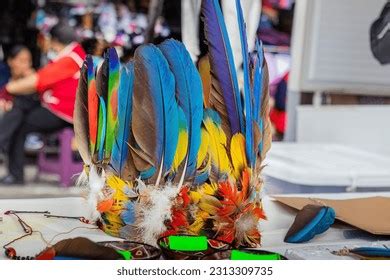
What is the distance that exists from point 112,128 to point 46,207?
0.23 meters

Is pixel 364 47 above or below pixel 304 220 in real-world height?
above

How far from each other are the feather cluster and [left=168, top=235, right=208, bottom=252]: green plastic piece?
2 cm

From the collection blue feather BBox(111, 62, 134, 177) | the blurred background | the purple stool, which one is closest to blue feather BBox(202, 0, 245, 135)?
blue feather BBox(111, 62, 134, 177)

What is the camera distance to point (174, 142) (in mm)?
847

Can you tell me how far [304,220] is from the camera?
0.97 metres

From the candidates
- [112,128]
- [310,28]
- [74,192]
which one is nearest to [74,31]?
[74,192]

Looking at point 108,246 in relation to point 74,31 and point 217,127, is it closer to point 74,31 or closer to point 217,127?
point 217,127

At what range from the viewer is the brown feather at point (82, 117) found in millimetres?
890

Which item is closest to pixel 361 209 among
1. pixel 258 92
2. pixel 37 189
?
pixel 258 92

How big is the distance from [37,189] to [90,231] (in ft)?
1.74

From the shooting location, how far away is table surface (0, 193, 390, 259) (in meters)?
0.86

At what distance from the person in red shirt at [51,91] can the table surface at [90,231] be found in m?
0.14

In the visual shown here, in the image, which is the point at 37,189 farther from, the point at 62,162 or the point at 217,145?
the point at 217,145
